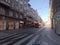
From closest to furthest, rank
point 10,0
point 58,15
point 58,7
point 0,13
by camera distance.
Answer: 1. point 58,15
2. point 58,7
3. point 0,13
4. point 10,0

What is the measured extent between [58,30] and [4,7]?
71.1 feet

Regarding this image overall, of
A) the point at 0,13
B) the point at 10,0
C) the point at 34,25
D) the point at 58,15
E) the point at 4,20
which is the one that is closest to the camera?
the point at 58,15

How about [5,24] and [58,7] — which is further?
[5,24]

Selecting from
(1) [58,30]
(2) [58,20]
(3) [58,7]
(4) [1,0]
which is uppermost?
(4) [1,0]

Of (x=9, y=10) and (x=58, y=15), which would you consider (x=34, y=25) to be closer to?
(x=9, y=10)

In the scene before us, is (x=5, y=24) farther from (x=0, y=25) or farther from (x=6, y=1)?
(x=6, y=1)

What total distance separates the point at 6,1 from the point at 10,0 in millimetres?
4345

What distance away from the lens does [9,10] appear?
47719 mm

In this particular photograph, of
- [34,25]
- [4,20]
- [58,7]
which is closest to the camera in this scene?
[58,7]

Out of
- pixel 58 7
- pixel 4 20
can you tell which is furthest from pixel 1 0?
pixel 58 7

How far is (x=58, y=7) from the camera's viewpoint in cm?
3228

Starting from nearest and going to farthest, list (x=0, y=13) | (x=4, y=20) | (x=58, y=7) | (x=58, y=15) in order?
1. (x=58, y=15)
2. (x=58, y=7)
3. (x=0, y=13)
4. (x=4, y=20)

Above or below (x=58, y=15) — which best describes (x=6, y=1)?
above

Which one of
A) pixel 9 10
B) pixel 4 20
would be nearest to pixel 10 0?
pixel 9 10
